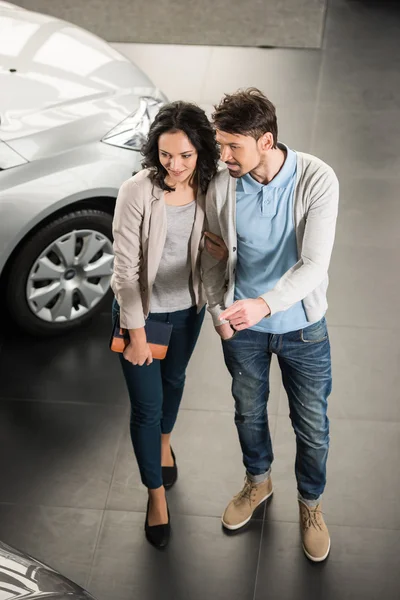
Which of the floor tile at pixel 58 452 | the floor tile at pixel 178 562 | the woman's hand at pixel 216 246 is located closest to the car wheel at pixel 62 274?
the floor tile at pixel 58 452

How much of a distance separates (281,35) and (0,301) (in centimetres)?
318

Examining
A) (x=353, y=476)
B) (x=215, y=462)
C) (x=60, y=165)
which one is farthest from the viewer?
(x=60, y=165)

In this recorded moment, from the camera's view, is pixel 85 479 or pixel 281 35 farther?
pixel 281 35

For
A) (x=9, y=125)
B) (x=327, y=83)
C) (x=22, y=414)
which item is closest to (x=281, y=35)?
(x=327, y=83)

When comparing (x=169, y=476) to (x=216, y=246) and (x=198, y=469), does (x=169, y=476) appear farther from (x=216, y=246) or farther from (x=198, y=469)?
(x=216, y=246)

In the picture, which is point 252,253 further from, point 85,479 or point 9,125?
point 9,125

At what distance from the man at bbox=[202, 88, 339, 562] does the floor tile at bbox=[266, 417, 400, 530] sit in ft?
1.12

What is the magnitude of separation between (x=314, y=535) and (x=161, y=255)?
1.31 meters

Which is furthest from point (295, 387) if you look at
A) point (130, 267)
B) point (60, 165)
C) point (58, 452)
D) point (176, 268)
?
point (60, 165)

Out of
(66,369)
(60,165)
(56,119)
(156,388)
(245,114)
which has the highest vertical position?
(245,114)

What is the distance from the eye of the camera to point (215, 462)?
13.0ft

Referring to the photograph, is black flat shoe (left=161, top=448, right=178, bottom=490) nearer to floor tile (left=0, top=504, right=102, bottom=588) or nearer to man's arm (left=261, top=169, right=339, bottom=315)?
floor tile (left=0, top=504, right=102, bottom=588)

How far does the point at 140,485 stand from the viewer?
3.90 meters

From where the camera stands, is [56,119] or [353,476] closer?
[353,476]
